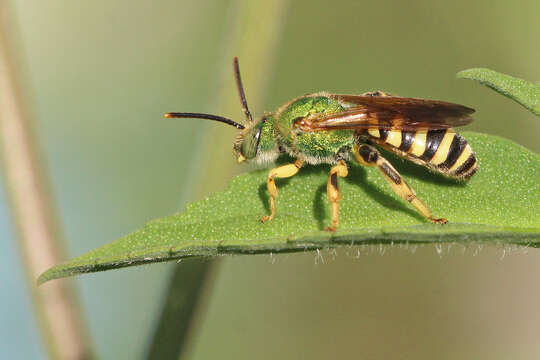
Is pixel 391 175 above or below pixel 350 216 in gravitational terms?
above

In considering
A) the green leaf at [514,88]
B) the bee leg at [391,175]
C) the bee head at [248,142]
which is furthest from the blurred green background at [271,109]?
the green leaf at [514,88]

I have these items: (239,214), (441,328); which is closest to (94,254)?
(239,214)

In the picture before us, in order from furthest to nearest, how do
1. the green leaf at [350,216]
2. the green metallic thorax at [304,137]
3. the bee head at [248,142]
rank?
1. the bee head at [248,142]
2. the green metallic thorax at [304,137]
3. the green leaf at [350,216]

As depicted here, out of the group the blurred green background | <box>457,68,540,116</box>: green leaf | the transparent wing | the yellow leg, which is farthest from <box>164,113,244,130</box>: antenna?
the blurred green background

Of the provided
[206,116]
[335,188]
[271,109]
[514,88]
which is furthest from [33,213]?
[271,109]

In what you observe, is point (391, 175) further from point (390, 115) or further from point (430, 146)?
point (390, 115)

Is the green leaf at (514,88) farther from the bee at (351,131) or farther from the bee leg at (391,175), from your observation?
the bee at (351,131)

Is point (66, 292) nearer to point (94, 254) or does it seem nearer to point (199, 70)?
point (94, 254)

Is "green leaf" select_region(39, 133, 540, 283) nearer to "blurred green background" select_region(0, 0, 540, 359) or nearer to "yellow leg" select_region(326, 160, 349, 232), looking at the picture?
"yellow leg" select_region(326, 160, 349, 232)
